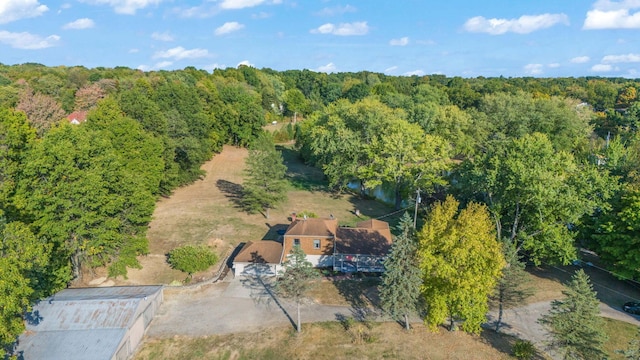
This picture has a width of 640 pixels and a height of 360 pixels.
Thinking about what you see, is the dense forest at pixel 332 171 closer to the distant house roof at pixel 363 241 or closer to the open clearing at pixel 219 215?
the open clearing at pixel 219 215

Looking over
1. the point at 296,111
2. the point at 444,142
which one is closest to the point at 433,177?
the point at 444,142

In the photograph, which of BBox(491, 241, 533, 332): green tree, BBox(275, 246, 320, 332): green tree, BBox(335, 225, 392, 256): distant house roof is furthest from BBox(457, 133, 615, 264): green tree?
BBox(275, 246, 320, 332): green tree

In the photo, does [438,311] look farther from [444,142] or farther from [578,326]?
[444,142]

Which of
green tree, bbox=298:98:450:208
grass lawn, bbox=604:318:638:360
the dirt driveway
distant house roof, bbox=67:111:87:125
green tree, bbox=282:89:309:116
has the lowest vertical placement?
grass lawn, bbox=604:318:638:360

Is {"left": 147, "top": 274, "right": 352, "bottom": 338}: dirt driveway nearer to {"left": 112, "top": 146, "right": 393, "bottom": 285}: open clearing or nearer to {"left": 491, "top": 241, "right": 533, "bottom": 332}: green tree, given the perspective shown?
{"left": 112, "top": 146, "right": 393, "bottom": 285}: open clearing

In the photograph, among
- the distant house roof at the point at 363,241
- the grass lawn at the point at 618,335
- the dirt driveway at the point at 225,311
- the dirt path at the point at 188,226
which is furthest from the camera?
the dirt path at the point at 188,226

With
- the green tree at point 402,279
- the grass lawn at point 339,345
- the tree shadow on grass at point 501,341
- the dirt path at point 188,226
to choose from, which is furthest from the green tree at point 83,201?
the tree shadow on grass at point 501,341
